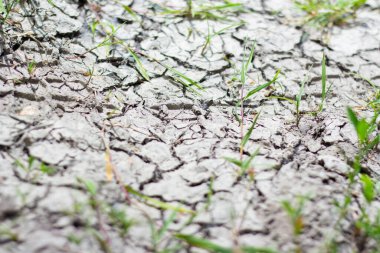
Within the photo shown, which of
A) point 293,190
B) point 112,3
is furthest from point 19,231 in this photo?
point 112,3

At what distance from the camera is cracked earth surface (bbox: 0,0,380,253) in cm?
122

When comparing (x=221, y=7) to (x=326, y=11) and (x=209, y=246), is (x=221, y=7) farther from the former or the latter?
(x=209, y=246)

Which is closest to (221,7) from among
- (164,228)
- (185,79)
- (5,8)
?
(185,79)

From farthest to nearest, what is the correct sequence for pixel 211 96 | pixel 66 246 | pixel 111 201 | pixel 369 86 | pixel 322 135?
pixel 369 86 → pixel 211 96 → pixel 322 135 → pixel 111 201 → pixel 66 246

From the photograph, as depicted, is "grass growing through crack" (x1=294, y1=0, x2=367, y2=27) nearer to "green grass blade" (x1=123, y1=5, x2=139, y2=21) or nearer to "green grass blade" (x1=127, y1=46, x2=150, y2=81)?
"green grass blade" (x1=123, y1=5, x2=139, y2=21)

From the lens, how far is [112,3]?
226cm

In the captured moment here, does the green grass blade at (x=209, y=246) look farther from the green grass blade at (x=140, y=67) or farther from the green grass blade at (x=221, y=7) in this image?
the green grass blade at (x=221, y=7)

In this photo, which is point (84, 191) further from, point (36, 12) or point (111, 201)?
point (36, 12)

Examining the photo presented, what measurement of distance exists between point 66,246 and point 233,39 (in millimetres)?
1441

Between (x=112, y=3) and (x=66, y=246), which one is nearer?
(x=66, y=246)

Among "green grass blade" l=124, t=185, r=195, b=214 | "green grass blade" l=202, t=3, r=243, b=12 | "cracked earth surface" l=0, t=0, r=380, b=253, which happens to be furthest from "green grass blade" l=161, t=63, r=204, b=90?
"green grass blade" l=124, t=185, r=195, b=214

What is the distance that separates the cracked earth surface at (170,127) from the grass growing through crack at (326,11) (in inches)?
3.0

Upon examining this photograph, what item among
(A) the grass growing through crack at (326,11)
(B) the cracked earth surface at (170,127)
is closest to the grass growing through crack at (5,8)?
(B) the cracked earth surface at (170,127)

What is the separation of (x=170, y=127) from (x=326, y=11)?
4.27 feet
